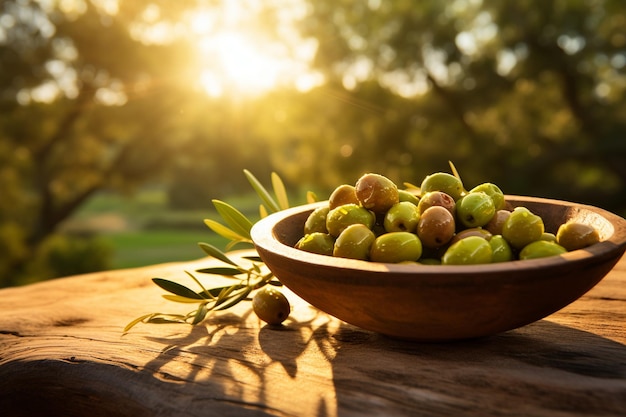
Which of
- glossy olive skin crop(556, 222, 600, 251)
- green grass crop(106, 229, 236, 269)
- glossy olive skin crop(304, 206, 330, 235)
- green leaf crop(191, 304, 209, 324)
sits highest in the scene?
glossy olive skin crop(304, 206, 330, 235)

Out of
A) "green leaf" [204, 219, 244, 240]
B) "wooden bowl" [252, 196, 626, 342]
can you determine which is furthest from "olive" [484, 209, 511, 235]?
"green leaf" [204, 219, 244, 240]

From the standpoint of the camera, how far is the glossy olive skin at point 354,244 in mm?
1071

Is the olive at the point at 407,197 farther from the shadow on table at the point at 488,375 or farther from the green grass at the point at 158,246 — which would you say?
the green grass at the point at 158,246

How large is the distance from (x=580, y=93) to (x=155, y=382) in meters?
8.66

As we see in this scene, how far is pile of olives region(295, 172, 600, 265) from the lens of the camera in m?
1.03

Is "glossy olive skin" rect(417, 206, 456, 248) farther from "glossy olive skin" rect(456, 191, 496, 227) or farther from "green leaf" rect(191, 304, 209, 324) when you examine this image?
"green leaf" rect(191, 304, 209, 324)

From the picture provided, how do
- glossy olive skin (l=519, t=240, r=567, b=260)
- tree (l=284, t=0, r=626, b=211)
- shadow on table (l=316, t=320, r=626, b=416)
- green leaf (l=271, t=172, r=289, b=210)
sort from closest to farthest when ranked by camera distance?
shadow on table (l=316, t=320, r=626, b=416), glossy olive skin (l=519, t=240, r=567, b=260), green leaf (l=271, t=172, r=289, b=210), tree (l=284, t=0, r=626, b=211)

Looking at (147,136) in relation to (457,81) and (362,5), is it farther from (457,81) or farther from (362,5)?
(457,81)

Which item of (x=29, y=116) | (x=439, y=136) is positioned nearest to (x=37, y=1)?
(x=29, y=116)

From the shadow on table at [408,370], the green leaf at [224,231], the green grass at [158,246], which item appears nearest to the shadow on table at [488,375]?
the shadow on table at [408,370]

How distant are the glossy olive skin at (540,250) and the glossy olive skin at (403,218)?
0.21 metres

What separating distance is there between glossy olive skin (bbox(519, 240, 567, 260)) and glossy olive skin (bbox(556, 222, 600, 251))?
0.04 m

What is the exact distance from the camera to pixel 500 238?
42.2 inches

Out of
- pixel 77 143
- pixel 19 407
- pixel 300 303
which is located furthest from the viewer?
pixel 77 143
